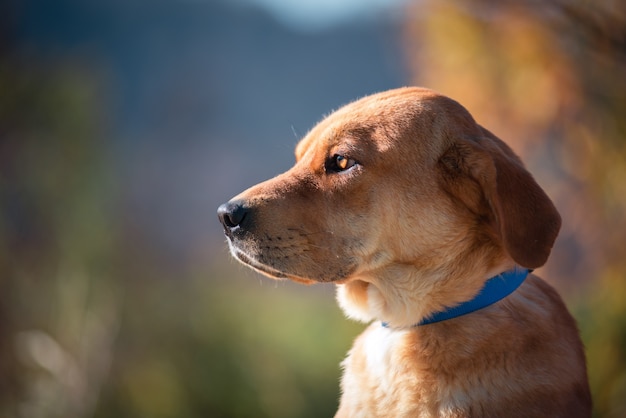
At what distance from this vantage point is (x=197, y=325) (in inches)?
351

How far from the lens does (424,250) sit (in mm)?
3074

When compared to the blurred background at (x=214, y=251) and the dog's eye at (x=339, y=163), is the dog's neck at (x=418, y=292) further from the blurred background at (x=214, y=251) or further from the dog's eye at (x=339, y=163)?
the blurred background at (x=214, y=251)

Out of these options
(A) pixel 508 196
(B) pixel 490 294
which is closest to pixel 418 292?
(B) pixel 490 294

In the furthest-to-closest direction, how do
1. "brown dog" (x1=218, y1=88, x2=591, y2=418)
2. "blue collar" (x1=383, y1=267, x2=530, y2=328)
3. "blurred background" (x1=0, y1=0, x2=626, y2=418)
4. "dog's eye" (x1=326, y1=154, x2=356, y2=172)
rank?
1. "blurred background" (x1=0, y1=0, x2=626, y2=418)
2. "dog's eye" (x1=326, y1=154, x2=356, y2=172)
3. "blue collar" (x1=383, y1=267, x2=530, y2=328)
4. "brown dog" (x1=218, y1=88, x2=591, y2=418)

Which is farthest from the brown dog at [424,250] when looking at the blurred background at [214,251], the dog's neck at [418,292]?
the blurred background at [214,251]

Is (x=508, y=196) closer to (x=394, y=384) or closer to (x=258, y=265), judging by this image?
(x=394, y=384)

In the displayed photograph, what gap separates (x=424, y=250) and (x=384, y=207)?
0.78 ft

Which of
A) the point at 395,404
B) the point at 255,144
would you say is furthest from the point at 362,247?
the point at 255,144

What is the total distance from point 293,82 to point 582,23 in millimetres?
21081

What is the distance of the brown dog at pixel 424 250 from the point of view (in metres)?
2.89

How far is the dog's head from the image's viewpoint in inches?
120

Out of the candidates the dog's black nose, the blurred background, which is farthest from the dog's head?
the blurred background

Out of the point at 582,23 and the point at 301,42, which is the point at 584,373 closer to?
the point at 582,23

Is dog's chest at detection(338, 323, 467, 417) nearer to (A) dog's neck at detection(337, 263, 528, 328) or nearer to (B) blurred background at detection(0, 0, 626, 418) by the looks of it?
(A) dog's neck at detection(337, 263, 528, 328)
